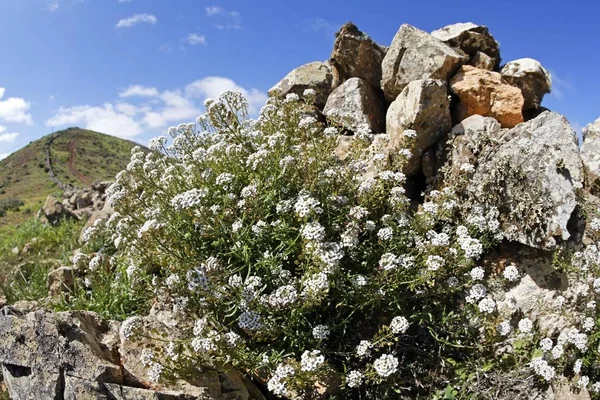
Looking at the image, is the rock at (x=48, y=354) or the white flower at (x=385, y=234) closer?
the rock at (x=48, y=354)

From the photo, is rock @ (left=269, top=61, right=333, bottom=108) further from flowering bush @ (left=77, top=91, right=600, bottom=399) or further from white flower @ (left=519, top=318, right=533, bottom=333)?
white flower @ (left=519, top=318, right=533, bottom=333)

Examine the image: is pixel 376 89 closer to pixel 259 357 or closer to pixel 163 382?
pixel 259 357


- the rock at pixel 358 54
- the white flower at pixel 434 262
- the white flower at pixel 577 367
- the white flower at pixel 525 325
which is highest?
the rock at pixel 358 54

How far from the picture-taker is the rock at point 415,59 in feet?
25.1

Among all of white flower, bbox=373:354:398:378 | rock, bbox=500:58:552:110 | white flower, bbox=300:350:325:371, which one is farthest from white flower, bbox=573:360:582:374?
rock, bbox=500:58:552:110

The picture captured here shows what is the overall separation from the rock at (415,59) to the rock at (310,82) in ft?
5.18

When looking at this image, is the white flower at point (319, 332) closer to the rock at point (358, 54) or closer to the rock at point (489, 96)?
the rock at point (489, 96)

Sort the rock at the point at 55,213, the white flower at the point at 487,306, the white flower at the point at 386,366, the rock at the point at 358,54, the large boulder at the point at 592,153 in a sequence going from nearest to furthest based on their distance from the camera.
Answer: the white flower at the point at 386,366
the white flower at the point at 487,306
the large boulder at the point at 592,153
the rock at the point at 358,54
the rock at the point at 55,213

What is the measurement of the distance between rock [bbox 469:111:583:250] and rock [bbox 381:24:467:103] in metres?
1.89

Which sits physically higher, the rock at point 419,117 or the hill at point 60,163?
the hill at point 60,163

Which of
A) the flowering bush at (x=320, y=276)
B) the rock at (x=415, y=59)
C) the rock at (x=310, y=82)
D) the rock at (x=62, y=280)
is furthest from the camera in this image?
the rock at (x=310, y=82)

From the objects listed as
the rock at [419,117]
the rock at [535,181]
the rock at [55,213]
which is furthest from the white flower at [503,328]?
the rock at [55,213]

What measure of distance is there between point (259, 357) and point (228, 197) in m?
2.00

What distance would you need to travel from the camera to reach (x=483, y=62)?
27.2ft
